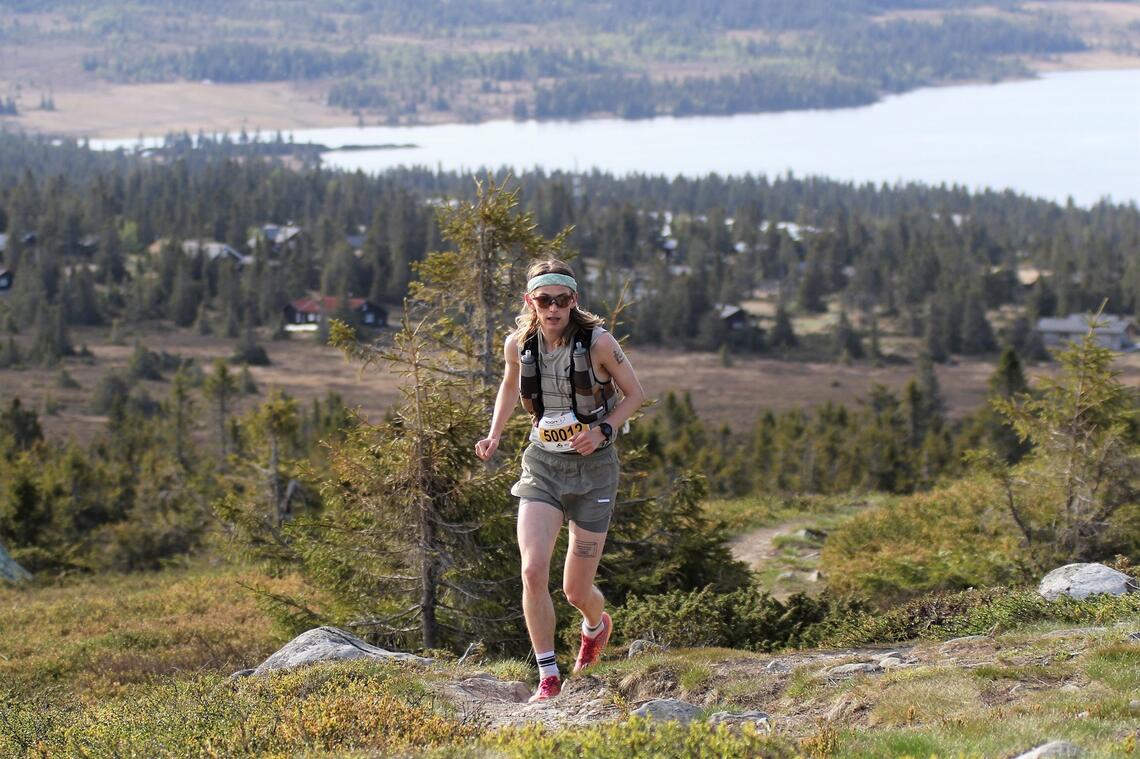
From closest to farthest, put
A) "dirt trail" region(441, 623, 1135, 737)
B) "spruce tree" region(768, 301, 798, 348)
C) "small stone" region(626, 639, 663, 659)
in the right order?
"dirt trail" region(441, 623, 1135, 737), "small stone" region(626, 639, 663, 659), "spruce tree" region(768, 301, 798, 348)

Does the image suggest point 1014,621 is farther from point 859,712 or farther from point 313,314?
point 313,314

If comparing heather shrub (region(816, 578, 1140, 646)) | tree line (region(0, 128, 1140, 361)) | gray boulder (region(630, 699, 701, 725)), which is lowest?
tree line (region(0, 128, 1140, 361))

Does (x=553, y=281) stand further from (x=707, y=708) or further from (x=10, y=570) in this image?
(x=10, y=570)

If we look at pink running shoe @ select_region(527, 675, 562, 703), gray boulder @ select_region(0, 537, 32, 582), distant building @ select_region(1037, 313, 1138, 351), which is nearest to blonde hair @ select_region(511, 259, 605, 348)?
pink running shoe @ select_region(527, 675, 562, 703)

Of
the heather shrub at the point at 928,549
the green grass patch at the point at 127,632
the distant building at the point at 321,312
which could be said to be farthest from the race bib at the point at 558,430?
the distant building at the point at 321,312

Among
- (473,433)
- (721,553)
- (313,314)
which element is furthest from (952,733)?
(313,314)

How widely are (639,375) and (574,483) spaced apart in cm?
9355

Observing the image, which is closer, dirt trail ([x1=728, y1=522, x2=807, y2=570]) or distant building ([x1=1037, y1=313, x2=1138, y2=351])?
dirt trail ([x1=728, y1=522, x2=807, y2=570])

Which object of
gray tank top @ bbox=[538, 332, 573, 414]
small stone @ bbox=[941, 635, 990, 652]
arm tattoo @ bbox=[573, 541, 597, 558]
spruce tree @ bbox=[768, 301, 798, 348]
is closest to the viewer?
gray tank top @ bbox=[538, 332, 573, 414]

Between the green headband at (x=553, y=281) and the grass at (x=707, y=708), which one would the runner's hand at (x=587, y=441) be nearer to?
the green headband at (x=553, y=281)

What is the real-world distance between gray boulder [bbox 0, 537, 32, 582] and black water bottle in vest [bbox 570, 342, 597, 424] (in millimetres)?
23382

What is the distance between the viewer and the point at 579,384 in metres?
7.75

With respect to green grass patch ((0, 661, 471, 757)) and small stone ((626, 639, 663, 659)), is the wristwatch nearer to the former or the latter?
Answer: green grass patch ((0, 661, 471, 757))

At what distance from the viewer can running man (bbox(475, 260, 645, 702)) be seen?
25.4 feet
